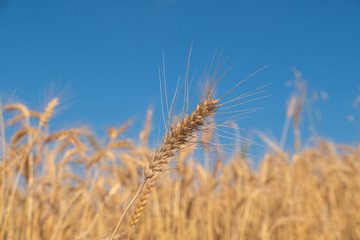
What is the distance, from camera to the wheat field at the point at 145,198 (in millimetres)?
1796

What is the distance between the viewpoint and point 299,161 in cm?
388

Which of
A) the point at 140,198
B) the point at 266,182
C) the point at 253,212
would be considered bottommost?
the point at 140,198

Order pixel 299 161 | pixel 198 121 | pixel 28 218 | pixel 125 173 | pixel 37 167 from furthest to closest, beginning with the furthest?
pixel 299 161, pixel 125 173, pixel 37 167, pixel 28 218, pixel 198 121

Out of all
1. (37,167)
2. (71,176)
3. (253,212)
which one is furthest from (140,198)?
(253,212)

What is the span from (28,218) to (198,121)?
1.31 meters

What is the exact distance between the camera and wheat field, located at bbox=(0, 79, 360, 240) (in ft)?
5.89

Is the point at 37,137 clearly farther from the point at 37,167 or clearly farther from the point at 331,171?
the point at 331,171

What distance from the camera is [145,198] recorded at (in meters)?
0.98

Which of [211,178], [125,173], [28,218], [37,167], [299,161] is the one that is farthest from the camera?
[299,161]

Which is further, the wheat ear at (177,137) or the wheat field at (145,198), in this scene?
the wheat field at (145,198)

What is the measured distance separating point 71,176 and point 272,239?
195cm

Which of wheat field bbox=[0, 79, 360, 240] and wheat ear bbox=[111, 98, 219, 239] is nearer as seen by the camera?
wheat ear bbox=[111, 98, 219, 239]

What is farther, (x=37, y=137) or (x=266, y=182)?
(x=266, y=182)

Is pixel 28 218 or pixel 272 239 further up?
pixel 272 239
